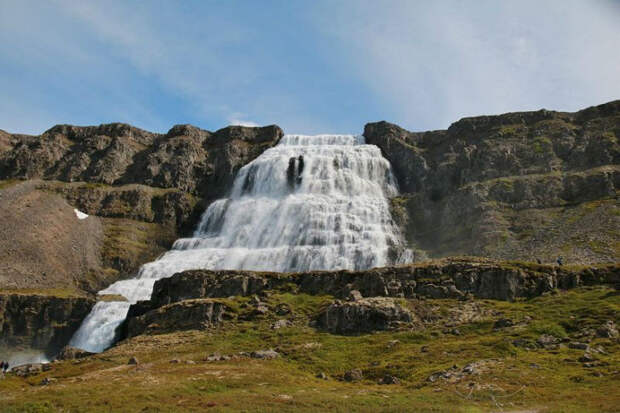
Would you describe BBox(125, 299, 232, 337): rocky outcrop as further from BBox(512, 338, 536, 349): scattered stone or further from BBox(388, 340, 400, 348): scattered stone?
BBox(512, 338, 536, 349): scattered stone

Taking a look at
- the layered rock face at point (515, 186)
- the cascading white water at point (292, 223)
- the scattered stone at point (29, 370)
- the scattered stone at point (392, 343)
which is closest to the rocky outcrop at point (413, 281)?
the scattered stone at point (392, 343)

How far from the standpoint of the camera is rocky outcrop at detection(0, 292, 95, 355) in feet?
267

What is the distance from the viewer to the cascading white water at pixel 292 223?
9144 cm

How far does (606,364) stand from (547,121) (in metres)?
94.8

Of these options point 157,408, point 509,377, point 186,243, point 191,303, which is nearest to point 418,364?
point 509,377

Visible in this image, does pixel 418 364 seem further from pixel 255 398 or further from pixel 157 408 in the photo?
pixel 157 408

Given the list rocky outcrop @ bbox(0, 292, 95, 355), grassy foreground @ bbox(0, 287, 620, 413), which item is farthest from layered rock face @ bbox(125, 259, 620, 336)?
rocky outcrop @ bbox(0, 292, 95, 355)

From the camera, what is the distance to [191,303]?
60938 mm

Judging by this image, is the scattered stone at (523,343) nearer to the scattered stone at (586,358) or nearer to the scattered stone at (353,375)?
the scattered stone at (586,358)

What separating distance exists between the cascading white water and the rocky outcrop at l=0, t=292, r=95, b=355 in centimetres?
263

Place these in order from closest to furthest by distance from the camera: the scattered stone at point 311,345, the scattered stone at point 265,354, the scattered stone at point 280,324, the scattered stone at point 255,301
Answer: the scattered stone at point 265,354 < the scattered stone at point 311,345 < the scattered stone at point 280,324 < the scattered stone at point 255,301

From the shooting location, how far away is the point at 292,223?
107312 millimetres

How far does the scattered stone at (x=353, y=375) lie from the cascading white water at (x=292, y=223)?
151ft

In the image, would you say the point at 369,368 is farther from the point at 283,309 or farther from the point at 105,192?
the point at 105,192
